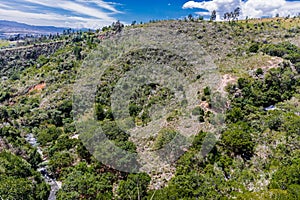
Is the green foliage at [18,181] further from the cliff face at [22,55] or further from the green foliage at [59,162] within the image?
the cliff face at [22,55]

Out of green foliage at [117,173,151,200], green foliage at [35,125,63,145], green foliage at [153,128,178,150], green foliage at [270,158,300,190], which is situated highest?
green foliage at [153,128,178,150]

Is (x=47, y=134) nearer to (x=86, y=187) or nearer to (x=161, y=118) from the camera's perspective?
(x=161, y=118)

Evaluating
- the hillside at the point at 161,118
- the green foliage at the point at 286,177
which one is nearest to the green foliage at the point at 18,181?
the hillside at the point at 161,118

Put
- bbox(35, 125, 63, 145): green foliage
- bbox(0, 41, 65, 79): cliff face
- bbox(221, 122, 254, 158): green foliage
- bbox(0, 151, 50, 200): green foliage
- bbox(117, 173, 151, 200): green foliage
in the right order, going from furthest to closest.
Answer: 1. bbox(0, 41, 65, 79): cliff face
2. bbox(35, 125, 63, 145): green foliage
3. bbox(221, 122, 254, 158): green foliage
4. bbox(117, 173, 151, 200): green foliage
5. bbox(0, 151, 50, 200): green foliage

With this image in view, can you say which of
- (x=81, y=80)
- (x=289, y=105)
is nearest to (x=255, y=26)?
(x=289, y=105)

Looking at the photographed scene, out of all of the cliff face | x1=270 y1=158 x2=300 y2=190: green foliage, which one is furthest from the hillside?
the cliff face

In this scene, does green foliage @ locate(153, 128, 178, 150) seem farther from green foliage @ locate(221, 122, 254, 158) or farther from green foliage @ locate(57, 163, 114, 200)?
green foliage @ locate(57, 163, 114, 200)

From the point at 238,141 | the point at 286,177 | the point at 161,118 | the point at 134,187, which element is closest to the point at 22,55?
the point at 161,118
